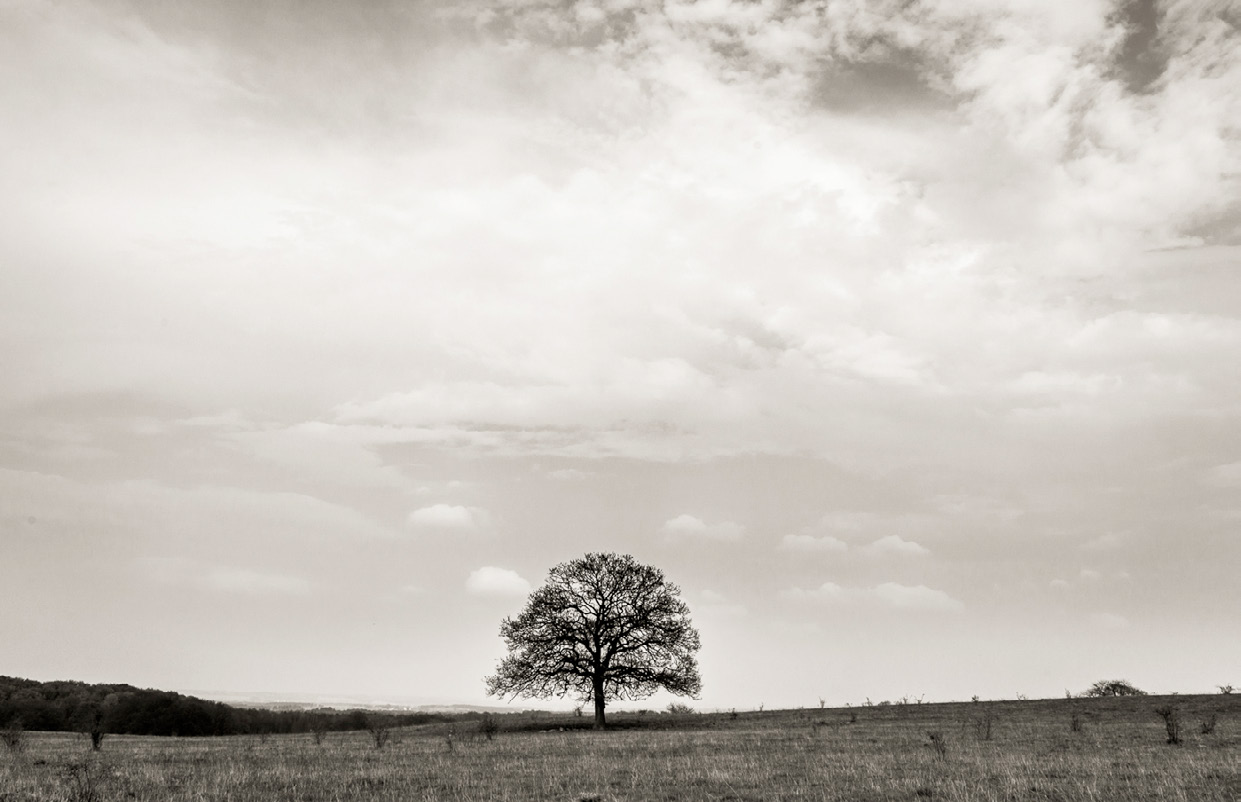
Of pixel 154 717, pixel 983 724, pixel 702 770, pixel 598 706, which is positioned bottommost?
pixel 154 717

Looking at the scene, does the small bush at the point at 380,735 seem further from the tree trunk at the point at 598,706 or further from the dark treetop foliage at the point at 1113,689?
the dark treetop foliage at the point at 1113,689

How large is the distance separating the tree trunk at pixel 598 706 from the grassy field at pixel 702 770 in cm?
1706

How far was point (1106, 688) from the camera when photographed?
6888cm

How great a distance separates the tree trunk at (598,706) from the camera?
4809 cm

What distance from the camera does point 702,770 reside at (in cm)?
1916

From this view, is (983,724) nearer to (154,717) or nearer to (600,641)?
(600,641)

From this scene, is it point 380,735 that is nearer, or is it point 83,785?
point 83,785

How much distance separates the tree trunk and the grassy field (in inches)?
672

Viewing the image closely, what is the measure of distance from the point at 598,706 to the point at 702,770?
31712 millimetres

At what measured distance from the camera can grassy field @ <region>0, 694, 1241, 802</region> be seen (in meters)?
14.9

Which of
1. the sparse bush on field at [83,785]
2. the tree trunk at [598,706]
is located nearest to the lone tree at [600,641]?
the tree trunk at [598,706]

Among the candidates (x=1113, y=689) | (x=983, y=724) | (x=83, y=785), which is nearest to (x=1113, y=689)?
(x=1113, y=689)

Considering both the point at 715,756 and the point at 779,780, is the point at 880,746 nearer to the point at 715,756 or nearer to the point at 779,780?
the point at 715,756

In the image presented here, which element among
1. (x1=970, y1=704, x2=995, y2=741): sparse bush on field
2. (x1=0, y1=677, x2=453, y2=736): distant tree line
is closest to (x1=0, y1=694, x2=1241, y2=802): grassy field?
(x1=970, y1=704, x2=995, y2=741): sparse bush on field
